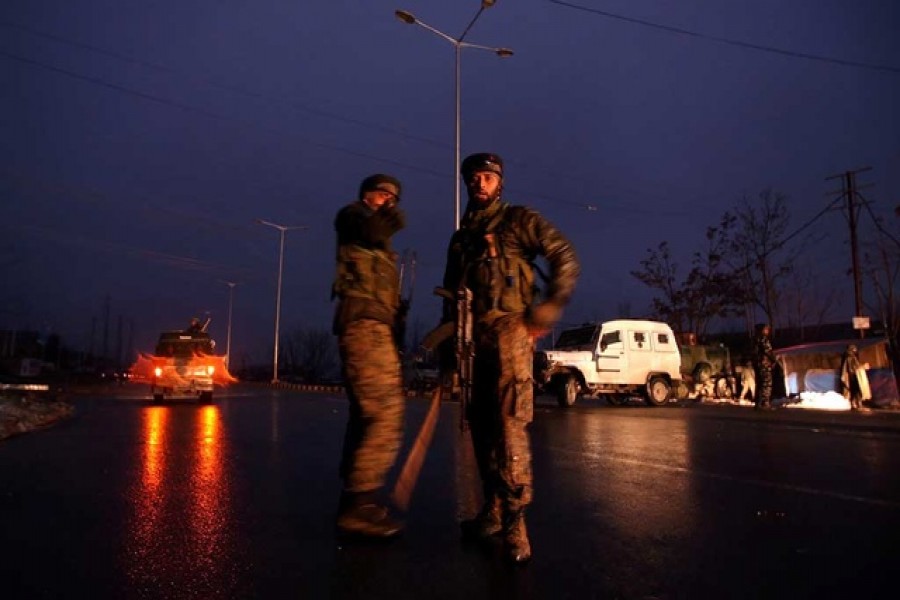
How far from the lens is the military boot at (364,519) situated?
11.8ft

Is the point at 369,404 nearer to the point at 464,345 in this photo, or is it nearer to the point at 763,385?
the point at 464,345

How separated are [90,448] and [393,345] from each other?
5.83 metres

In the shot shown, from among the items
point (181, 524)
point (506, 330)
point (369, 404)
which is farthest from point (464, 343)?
point (181, 524)

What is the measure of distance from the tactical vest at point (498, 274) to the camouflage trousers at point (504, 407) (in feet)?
0.30

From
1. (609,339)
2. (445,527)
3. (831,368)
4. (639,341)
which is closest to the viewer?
(445,527)

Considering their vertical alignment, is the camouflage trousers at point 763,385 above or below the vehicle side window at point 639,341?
below

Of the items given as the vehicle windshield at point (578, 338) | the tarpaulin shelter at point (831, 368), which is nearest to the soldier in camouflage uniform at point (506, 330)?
the vehicle windshield at point (578, 338)

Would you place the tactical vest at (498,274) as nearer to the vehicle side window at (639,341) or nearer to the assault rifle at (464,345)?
the assault rifle at (464,345)

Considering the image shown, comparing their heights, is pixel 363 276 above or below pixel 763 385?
above

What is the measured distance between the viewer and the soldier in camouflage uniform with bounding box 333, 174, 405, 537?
365 cm

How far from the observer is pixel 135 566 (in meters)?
3.20

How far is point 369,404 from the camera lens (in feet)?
12.2

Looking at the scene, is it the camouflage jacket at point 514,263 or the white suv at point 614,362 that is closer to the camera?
the camouflage jacket at point 514,263

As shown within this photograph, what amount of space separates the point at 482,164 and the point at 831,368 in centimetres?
2287
